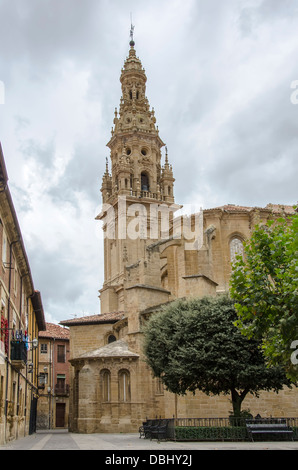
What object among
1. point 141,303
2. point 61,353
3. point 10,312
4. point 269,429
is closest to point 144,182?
point 61,353

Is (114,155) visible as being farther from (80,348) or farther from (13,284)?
(13,284)

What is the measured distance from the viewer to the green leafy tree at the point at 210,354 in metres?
22.0

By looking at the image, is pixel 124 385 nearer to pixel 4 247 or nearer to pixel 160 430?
pixel 160 430

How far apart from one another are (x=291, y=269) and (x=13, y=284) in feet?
41.8

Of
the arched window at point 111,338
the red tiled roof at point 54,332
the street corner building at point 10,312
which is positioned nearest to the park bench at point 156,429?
the street corner building at point 10,312

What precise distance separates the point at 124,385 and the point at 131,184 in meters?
34.3

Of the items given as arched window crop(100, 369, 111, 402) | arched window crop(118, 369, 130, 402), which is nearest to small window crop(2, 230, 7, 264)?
arched window crop(118, 369, 130, 402)

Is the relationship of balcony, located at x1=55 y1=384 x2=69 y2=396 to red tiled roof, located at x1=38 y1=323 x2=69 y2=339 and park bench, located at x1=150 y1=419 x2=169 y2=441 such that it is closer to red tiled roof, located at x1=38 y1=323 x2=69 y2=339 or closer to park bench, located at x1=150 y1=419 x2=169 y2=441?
red tiled roof, located at x1=38 y1=323 x2=69 y2=339

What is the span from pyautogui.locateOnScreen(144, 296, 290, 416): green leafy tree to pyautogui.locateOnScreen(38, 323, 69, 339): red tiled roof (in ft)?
100

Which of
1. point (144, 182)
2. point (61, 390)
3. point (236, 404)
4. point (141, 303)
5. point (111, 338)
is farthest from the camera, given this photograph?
point (144, 182)

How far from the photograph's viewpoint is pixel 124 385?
31.2 metres

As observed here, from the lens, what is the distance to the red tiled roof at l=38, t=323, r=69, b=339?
2115 inches

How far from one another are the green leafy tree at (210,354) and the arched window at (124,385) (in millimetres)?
6594

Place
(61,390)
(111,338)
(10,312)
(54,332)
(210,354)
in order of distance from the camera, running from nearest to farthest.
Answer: (10,312)
(210,354)
(111,338)
(61,390)
(54,332)
